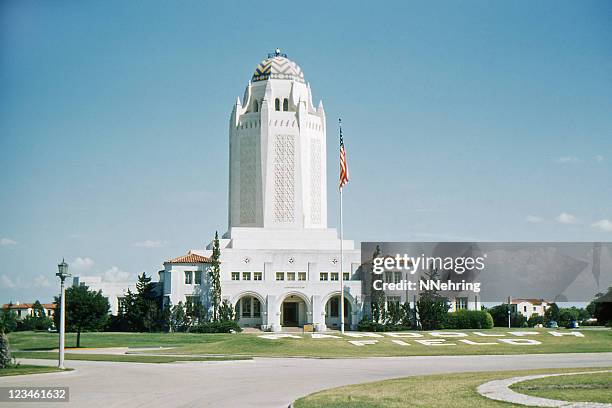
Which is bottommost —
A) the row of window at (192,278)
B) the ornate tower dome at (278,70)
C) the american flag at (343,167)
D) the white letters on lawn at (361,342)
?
the white letters on lawn at (361,342)

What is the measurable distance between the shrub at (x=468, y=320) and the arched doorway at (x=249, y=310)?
63.4 feet

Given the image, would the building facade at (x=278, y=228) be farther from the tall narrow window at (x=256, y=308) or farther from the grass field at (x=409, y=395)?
the grass field at (x=409, y=395)

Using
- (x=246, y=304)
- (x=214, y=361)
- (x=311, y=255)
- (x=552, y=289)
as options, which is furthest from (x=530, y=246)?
(x=214, y=361)

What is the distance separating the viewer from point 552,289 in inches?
3115

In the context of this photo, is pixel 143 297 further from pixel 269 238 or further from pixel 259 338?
pixel 259 338

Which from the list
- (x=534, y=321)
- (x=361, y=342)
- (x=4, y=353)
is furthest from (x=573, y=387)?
(x=534, y=321)

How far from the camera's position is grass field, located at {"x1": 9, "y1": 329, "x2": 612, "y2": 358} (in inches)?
1877

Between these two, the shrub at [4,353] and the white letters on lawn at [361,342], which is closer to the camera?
the shrub at [4,353]

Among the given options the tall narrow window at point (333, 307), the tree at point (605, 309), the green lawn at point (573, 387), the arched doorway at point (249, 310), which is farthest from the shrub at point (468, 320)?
the green lawn at point (573, 387)

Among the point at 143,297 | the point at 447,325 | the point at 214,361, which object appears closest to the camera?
the point at 214,361

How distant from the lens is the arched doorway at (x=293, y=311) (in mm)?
81938

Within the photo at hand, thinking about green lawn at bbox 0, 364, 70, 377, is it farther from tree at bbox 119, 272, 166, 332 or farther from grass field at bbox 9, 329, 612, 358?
tree at bbox 119, 272, 166, 332

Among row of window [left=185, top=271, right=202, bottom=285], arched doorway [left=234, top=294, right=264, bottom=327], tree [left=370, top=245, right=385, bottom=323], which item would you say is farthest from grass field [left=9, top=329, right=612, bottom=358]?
arched doorway [left=234, top=294, right=264, bottom=327]

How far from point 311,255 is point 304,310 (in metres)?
5.89
